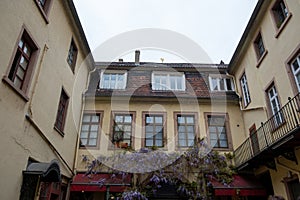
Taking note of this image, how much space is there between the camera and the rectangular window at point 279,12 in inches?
361

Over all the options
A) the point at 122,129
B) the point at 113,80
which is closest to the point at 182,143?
the point at 122,129

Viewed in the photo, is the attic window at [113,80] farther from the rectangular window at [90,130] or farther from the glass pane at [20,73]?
the glass pane at [20,73]

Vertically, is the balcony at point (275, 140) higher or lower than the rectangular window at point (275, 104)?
lower

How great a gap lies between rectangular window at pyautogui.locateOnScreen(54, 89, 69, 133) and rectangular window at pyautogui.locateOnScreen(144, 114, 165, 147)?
13.5ft

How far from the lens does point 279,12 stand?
964 centimetres

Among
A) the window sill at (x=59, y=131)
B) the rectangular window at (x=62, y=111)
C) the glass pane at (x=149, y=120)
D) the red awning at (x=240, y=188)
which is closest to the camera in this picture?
the window sill at (x=59, y=131)

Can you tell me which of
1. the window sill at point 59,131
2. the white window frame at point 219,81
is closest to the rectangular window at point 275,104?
the white window frame at point 219,81

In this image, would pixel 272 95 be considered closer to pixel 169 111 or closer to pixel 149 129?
pixel 169 111

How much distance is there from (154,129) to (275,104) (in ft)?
18.8

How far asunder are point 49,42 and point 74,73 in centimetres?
279

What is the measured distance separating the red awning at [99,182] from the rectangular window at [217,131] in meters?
4.70

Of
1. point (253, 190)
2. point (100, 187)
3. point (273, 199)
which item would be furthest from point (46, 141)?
point (253, 190)

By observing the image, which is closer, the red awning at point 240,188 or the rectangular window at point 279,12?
the rectangular window at point 279,12

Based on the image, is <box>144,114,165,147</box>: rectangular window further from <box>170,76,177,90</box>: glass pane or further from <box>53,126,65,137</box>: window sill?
<box>53,126,65,137</box>: window sill
